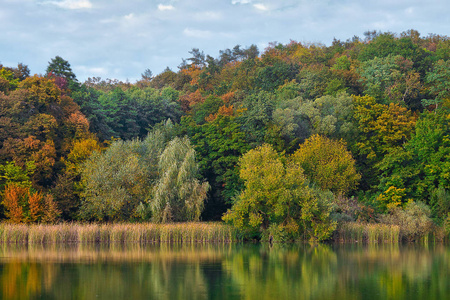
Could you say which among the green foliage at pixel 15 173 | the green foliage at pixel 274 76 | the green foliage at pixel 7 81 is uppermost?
the green foliage at pixel 274 76

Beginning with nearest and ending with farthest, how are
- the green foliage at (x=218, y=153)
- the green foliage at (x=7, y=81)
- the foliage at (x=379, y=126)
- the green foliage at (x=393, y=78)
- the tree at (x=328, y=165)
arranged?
1. the tree at (x=328, y=165)
2. the green foliage at (x=218, y=153)
3. the green foliage at (x=7, y=81)
4. the foliage at (x=379, y=126)
5. the green foliage at (x=393, y=78)

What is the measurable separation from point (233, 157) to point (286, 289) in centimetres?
3774

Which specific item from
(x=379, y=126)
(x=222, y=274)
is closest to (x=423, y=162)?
(x=379, y=126)

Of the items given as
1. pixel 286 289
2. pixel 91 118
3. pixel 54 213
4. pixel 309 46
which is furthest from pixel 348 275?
pixel 309 46

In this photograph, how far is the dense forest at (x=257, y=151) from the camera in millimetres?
45531

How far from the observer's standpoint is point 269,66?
71750 millimetres

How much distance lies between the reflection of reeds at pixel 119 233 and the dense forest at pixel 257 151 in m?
2.55

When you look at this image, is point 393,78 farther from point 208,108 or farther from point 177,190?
point 177,190

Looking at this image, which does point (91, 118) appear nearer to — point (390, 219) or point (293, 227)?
point (293, 227)

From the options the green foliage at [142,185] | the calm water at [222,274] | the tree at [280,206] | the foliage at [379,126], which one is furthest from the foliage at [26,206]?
the foliage at [379,126]

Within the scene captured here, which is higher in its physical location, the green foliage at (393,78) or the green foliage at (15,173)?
the green foliage at (393,78)

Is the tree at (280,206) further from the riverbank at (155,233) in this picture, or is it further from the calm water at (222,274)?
the calm water at (222,274)

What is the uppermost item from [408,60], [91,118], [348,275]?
[408,60]

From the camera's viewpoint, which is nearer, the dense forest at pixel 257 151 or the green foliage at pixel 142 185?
the dense forest at pixel 257 151
